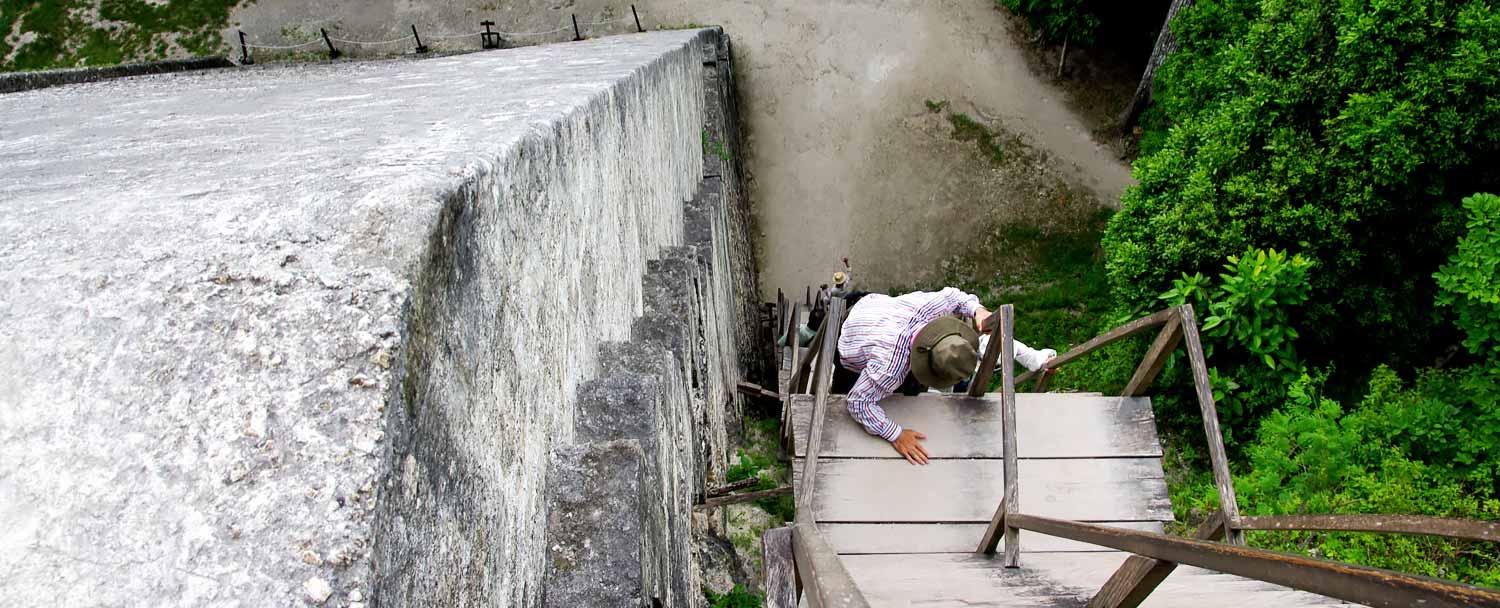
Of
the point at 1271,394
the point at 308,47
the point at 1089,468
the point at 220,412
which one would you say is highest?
the point at 308,47

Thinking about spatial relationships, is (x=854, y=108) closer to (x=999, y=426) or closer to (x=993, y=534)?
(x=999, y=426)

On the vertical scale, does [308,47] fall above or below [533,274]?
above

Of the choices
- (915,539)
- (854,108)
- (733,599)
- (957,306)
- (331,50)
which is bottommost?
(733,599)

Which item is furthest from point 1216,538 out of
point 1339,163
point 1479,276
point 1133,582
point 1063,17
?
point 1063,17

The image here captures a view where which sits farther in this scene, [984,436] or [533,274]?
[984,436]

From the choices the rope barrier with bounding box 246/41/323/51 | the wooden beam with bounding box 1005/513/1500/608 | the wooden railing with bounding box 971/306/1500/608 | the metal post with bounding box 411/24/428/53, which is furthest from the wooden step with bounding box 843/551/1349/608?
the rope barrier with bounding box 246/41/323/51

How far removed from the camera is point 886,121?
10.7 meters

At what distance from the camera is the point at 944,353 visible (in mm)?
3922

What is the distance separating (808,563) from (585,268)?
3.67ft

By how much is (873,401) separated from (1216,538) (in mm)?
1565

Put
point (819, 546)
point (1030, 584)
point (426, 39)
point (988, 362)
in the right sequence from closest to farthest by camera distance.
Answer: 1. point (819, 546)
2. point (1030, 584)
3. point (988, 362)
4. point (426, 39)

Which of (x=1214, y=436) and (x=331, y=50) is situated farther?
(x=331, y=50)

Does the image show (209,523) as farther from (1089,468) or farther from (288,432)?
(1089,468)

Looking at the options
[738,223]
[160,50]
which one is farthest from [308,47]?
[738,223]
